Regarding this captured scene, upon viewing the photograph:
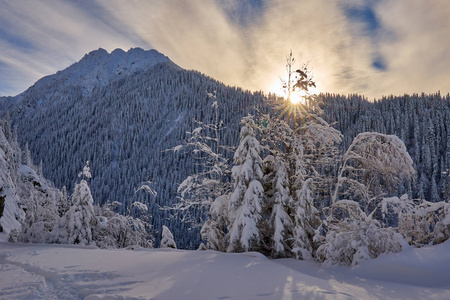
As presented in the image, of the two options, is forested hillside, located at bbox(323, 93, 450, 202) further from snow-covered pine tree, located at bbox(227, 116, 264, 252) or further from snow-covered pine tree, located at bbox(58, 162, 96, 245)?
snow-covered pine tree, located at bbox(58, 162, 96, 245)

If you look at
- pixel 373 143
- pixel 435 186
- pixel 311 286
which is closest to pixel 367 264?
pixel 311 286

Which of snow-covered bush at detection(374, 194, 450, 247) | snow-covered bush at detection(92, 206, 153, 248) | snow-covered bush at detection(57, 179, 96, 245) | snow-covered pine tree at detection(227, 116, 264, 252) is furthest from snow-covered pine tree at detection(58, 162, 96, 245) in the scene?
snow-covered bush at detection(374, 194, 450, 247)

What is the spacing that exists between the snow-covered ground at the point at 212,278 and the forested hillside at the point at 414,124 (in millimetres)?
103217

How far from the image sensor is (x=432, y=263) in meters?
6.17

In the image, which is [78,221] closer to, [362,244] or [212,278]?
[212,278]

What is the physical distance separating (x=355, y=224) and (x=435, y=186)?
383 ft

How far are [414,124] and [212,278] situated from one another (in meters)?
158

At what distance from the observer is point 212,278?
541 cm

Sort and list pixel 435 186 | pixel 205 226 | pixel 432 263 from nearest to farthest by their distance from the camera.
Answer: pixel 432 263 → pixel 205 226 → pixel 435 186

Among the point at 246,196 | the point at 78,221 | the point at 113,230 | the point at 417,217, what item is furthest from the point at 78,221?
the point at 417,217

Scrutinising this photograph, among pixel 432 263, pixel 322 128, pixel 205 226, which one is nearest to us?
pixel 432 263

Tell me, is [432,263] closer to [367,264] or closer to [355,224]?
[367,264]

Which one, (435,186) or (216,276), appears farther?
(435,186)

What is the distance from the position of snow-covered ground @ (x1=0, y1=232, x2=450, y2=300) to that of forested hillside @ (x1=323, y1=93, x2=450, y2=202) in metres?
103
